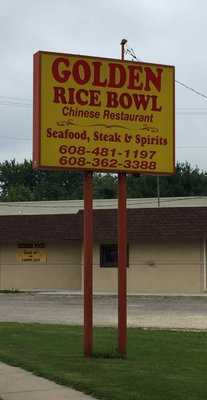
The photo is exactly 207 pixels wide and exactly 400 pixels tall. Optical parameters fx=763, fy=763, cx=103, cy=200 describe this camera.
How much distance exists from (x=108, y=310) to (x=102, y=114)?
15.9 meters

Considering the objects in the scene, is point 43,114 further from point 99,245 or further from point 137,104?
point 99,245

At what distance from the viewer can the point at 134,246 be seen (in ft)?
131

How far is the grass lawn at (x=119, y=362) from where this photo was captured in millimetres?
9047

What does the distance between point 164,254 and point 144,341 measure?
23923mm

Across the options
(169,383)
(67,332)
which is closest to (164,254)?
(67,332)

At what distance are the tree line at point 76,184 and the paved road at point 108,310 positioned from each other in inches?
1458

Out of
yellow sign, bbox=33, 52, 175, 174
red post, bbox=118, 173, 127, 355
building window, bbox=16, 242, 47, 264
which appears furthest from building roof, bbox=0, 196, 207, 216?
red post, bbox=118, 173, 127, 355

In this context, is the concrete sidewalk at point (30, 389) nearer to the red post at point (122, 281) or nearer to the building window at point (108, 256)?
the red post at point (122, 281)

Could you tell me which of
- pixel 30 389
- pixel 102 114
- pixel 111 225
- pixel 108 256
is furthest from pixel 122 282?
pixel 108 256

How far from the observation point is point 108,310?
2744cm

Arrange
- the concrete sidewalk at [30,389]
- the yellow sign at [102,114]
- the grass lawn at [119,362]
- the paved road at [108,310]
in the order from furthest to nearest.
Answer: the paved road at [108,310]
the yellow sign at [102,114]
the grass lawn at [119,362]
the concrete sidewalk at [30,389]

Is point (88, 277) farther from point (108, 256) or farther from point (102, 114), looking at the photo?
point (108, 256)

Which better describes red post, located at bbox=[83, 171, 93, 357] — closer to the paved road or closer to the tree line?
the paved road

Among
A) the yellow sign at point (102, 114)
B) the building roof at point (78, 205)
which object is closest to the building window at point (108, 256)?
the building roof at point (78, 205)
